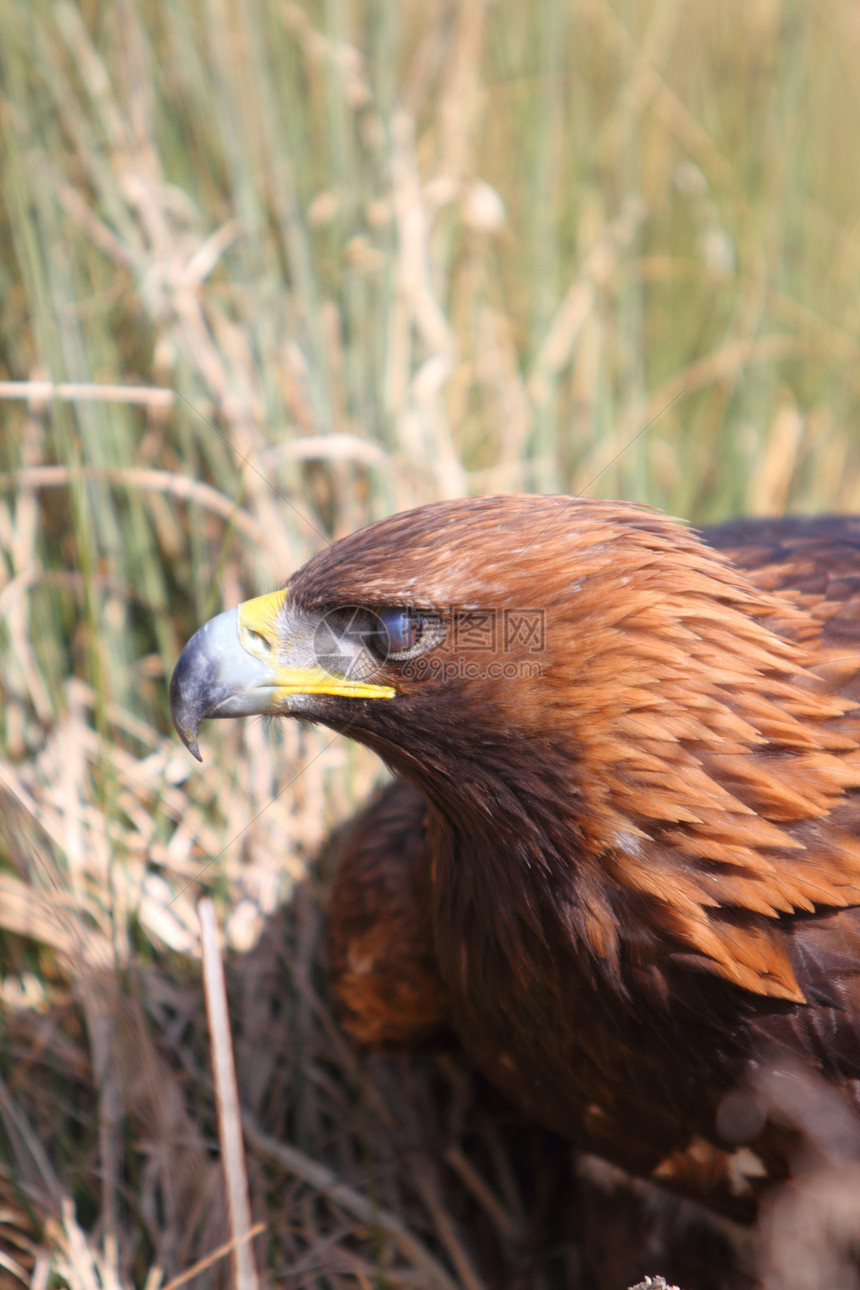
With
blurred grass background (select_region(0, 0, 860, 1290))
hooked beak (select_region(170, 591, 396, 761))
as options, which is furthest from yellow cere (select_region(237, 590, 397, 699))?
blurred grass background (select_region(0, 0, 860, 1290))

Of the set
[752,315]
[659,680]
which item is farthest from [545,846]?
[752,315]

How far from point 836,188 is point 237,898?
4.02m

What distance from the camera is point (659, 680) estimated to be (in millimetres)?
1773

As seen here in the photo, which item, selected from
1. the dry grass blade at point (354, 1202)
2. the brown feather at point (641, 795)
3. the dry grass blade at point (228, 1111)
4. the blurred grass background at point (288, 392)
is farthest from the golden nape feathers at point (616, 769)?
the dry grass blade at point (354, 1202)

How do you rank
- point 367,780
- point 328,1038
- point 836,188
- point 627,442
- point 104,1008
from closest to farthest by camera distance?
point 104,1008, point 328,1038, point 367,780, point 627,442, point 836,188

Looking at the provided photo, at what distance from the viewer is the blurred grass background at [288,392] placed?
260 cm

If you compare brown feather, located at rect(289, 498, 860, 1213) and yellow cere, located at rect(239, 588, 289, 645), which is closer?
brown feather, located at rect(289, 498, 860, 1213)

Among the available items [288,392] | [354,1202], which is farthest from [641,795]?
[288,392]

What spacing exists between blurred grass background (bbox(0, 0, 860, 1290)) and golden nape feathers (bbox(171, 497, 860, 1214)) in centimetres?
58

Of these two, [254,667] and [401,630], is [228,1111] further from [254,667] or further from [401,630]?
[401,630]

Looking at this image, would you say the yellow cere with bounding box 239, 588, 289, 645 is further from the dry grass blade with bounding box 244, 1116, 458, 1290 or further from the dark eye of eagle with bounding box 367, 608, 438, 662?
the dry grass blade with bounding box 244, 1116, 458, 1290

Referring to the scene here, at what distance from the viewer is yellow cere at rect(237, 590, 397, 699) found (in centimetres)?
201

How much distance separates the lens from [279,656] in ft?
6.65

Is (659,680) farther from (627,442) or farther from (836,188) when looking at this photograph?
(836,188)
